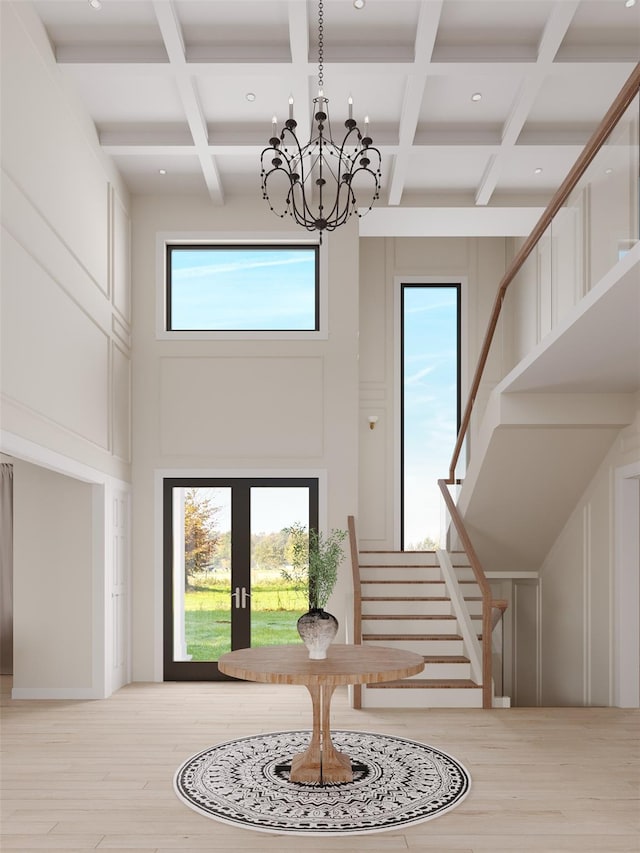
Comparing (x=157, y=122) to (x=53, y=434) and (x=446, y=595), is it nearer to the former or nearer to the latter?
(x=53, y=434)

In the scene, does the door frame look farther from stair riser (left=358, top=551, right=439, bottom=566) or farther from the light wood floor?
the light wood floor

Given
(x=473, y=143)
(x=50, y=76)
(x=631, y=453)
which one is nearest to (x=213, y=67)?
(x=50, y=76)

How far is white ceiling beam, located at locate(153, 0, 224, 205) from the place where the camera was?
6.36 meters

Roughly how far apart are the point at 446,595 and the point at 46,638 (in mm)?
4051

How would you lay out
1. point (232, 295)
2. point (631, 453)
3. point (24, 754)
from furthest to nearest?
point (232, 295) < point (631, 453) < point (24, 754)

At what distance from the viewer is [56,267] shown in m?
6.87

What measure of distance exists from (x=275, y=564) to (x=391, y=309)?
409 cm

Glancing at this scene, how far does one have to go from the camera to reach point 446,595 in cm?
919

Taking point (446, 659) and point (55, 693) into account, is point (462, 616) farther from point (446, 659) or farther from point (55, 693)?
point (55, 693)

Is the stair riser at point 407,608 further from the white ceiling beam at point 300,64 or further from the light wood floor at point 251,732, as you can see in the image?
the white ceiling beam at point 300,64

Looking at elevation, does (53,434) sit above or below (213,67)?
below

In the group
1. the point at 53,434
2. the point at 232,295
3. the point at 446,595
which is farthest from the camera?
the point at 232,295

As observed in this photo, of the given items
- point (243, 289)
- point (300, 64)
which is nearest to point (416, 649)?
point (243, 289)

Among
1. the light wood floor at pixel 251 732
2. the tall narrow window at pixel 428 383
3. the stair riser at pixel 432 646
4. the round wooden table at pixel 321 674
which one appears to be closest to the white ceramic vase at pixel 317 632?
the round wooden table at pixel 321 674
